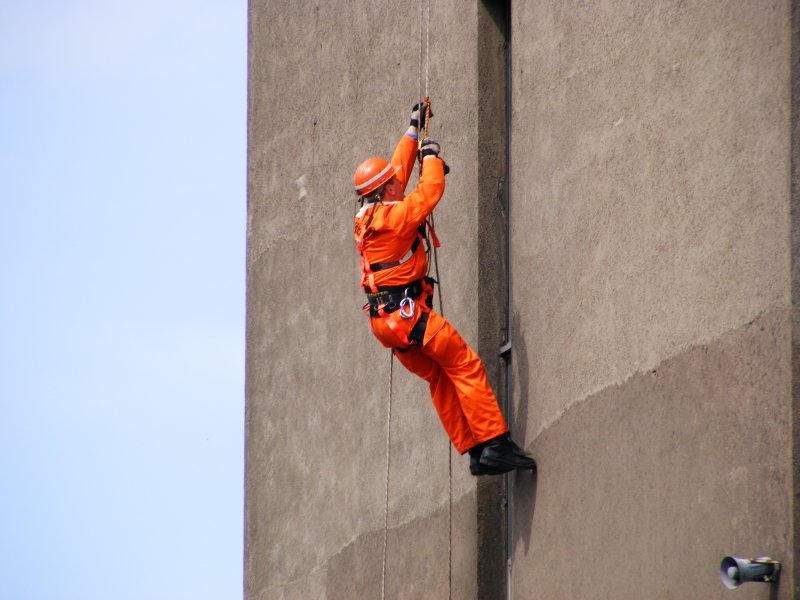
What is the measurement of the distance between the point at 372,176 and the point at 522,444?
66.4 inches

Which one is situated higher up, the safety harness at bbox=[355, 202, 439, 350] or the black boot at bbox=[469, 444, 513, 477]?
the safety harness at bbox=[355, 202, 439, 350]

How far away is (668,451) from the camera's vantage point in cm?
690

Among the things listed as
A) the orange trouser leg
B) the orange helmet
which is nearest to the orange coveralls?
the orange trouser leg

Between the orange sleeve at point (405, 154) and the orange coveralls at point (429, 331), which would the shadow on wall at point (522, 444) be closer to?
the orange coveralls at point (429, 331)

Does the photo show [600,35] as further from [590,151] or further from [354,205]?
[354,205]

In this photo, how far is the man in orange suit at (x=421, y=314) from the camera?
800cm

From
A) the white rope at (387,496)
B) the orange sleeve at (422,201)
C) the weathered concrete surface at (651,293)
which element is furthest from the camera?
the white rope at (387,496)

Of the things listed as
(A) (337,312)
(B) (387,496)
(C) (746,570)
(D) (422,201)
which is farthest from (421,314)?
(C) (746,570)

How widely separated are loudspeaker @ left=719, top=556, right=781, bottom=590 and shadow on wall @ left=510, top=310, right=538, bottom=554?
7.28 feet

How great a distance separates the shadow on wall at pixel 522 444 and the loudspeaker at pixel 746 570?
2219 millimetres

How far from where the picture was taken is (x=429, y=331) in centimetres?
801

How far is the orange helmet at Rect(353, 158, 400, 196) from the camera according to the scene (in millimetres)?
8234

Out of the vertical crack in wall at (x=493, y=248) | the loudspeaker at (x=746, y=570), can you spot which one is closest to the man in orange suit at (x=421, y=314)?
the vertical crack in wall at (x=493, y=248)

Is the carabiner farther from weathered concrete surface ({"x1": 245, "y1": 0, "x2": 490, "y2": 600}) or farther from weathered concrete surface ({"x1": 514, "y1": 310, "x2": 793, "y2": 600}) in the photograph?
weathered concrete surface ({"x1": 514, "y1": 310, "x2": 793, "y2": 600})
